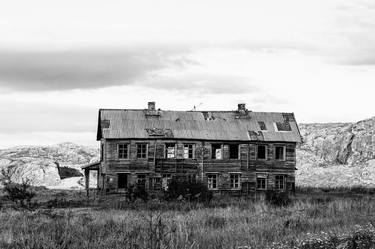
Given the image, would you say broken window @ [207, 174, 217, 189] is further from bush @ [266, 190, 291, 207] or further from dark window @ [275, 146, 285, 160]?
bush @ [266, 190, 291, 207]

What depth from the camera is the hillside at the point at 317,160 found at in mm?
55781

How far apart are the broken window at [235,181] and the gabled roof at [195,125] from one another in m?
2.58

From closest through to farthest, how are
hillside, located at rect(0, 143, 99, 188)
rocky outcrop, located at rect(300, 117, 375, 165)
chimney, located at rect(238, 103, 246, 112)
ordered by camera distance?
chimney, located at rect(238, 103, 246, 112) → hillside, located at rect(0, 143, 99, 188) → rocky outcrop, located at rect(300, 117, 375, 165)

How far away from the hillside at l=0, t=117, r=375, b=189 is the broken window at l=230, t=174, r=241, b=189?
1640 cm

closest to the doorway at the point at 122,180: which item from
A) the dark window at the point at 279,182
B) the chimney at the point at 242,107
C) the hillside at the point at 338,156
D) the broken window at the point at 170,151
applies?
the broken window at the point at 170,151

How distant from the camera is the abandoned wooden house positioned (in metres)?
38.9

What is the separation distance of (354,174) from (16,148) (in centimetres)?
5202

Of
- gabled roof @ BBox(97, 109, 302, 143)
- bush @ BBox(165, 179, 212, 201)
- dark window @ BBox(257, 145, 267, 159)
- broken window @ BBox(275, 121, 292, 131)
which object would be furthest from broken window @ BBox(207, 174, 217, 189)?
bush @ BBox(165, 179, 212, 201)

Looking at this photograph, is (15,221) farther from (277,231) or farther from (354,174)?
(354,174)

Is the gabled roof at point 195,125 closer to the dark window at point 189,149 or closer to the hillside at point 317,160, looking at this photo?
the dark window at point 189,149

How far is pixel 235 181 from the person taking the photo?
40.7 metres

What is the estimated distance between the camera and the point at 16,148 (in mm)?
89750

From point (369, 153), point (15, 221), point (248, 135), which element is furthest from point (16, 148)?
point (15, 221)

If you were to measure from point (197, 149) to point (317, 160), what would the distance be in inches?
1335
